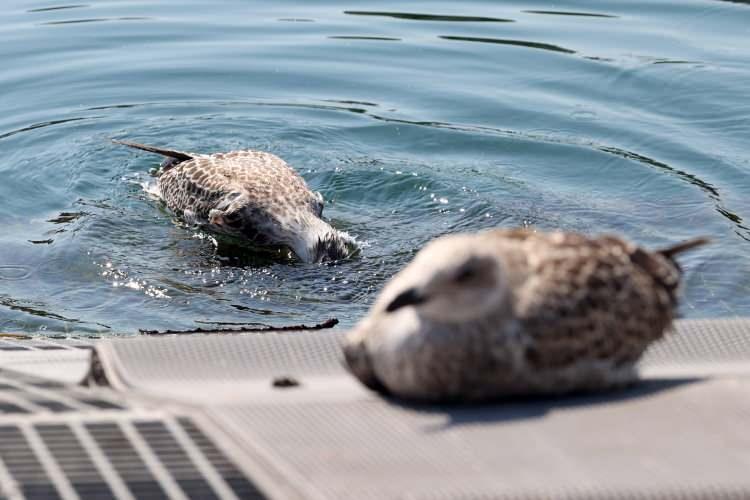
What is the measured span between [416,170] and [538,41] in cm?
409

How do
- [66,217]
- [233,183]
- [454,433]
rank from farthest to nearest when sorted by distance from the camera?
1. [233,183]
2. [66,217]
3. [454,433]

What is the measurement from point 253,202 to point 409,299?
5891 millimetres

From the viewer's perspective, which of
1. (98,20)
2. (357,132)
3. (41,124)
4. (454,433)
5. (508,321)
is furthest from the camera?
(98,20)

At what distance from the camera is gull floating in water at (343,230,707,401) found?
13.0 feet

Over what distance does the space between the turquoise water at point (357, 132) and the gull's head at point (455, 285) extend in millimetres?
4048

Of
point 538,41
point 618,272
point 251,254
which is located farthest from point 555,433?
point 538,41

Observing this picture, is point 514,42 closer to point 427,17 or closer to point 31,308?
point 427,17

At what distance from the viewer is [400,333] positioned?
161 inches

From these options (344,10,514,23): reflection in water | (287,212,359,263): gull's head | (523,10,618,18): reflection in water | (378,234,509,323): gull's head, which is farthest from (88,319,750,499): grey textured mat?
(523,10,618,18): reflection in water

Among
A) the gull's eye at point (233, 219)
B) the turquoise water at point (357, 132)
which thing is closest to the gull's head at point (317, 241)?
the turquoise water at point (357, 132)

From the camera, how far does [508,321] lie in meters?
4.01

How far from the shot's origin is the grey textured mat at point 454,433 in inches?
138

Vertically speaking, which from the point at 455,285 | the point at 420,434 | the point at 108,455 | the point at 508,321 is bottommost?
the point at 108,455

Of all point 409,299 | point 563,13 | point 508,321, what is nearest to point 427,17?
point 563,13
